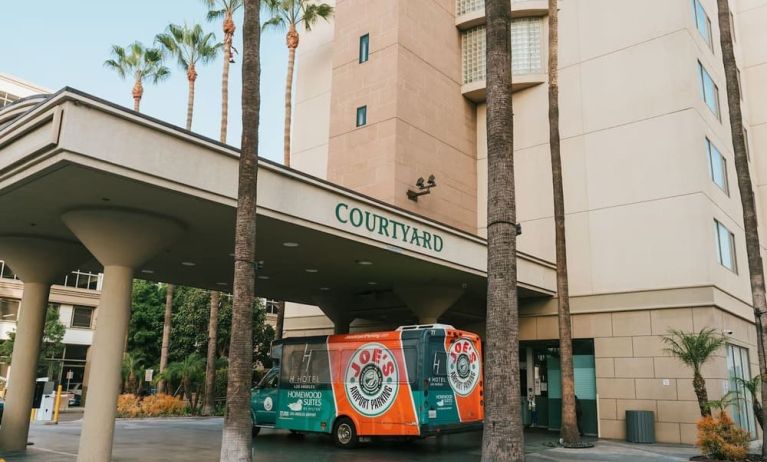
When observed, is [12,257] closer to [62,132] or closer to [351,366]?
[62,132]

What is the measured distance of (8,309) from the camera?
46406 millimetres

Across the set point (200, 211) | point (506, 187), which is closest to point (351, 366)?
point (200, 211)

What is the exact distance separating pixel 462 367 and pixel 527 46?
1575 centimetres

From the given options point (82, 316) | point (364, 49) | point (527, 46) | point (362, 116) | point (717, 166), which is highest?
point (364, 49)

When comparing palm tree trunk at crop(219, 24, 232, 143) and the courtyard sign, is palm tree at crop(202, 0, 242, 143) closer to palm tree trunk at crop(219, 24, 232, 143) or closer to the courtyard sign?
palm tree trunk at crop(219, 24, 232, 143)

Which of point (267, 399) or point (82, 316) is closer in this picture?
point (267, 399)

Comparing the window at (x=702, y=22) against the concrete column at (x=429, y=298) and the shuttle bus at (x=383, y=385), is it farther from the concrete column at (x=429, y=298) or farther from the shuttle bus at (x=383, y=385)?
the shuttle bus at (x=383, y=385)

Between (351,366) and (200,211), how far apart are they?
6884 mm

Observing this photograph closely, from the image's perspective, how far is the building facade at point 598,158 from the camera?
2122 cm

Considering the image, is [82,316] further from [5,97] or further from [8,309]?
[5,97]

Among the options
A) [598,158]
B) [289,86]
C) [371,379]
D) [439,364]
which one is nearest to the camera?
[439,364]

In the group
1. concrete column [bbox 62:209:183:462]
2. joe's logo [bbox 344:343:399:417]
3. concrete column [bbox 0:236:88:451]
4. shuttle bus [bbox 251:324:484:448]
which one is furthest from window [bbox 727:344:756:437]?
concrete column [bbox 0:236:88:451]

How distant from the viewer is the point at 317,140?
30.3 meters

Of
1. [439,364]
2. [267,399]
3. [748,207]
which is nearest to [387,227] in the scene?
[439,364]
